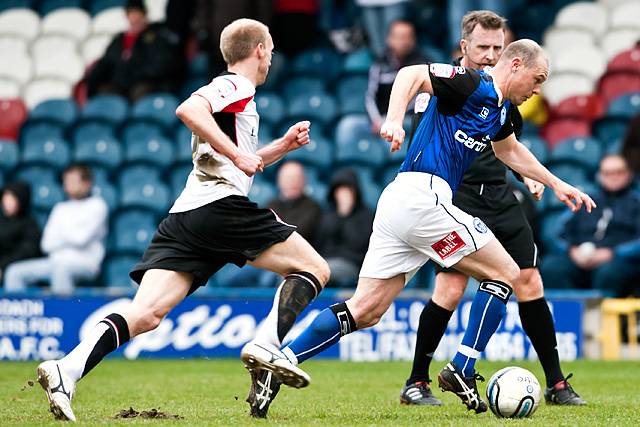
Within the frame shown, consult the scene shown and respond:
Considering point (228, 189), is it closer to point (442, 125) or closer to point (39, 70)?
point (442, 125)

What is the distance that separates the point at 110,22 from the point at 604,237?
27.2 feet

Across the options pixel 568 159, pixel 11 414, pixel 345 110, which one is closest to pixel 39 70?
pixel 345 110

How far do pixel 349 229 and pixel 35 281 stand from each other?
3.44 metres

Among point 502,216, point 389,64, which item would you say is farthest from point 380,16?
point 502,216

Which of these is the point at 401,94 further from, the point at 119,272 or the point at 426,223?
the point at 119,272

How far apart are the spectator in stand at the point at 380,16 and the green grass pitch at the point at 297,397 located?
201 inches

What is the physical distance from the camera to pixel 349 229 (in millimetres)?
12961

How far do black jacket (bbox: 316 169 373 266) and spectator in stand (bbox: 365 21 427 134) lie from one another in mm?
1485

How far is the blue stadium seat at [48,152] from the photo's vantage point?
15.3m

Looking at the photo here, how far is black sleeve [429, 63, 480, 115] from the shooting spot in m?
6.59

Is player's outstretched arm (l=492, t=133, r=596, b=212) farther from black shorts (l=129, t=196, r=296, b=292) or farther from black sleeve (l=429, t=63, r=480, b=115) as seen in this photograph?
black shorts (l=129, t=196, r=296, b=292)

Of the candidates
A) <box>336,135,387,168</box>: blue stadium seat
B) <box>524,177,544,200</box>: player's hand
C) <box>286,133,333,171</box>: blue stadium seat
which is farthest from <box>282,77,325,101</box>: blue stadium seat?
<box>524,177,544,200</box>: player's hand

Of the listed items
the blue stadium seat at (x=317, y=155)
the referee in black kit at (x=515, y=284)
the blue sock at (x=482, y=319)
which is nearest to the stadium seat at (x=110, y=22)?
the blue stadium seat at (x=317, y=155)

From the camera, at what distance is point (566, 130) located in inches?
587
